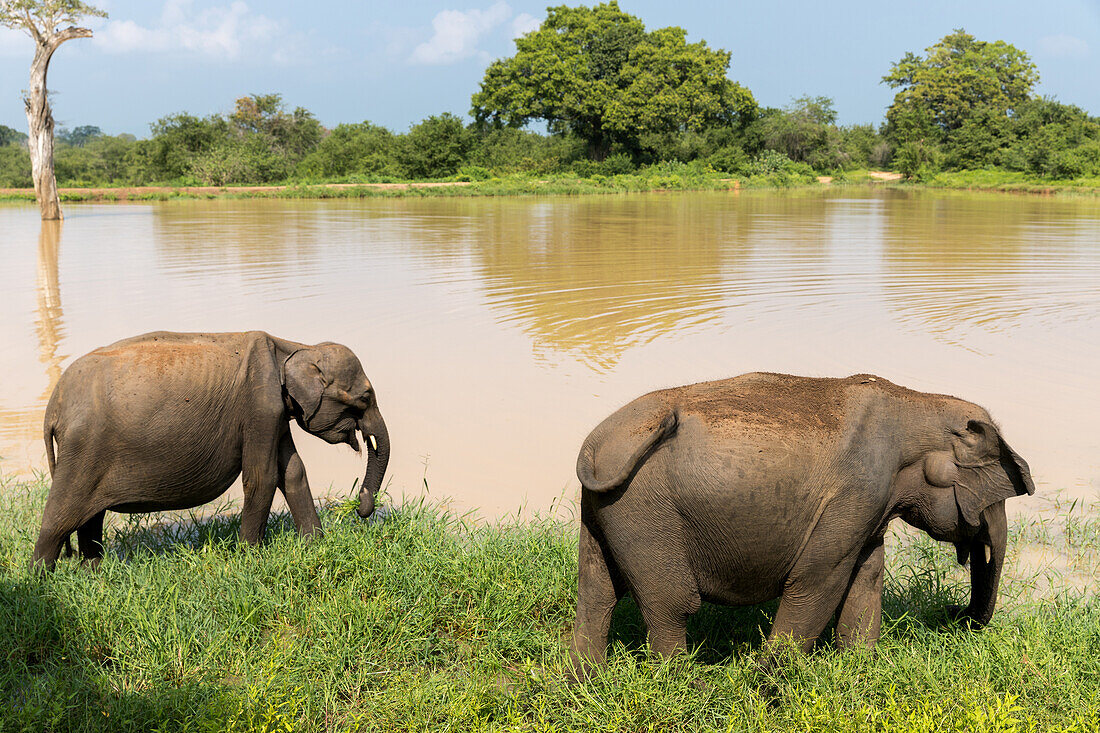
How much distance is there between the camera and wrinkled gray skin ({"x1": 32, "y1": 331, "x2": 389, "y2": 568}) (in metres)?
4.15

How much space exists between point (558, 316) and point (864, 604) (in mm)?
9052

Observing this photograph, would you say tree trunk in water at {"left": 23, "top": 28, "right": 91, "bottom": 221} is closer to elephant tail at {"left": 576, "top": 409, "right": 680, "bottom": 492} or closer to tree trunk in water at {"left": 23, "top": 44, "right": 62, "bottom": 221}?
tree trunk in water at {"left": 23, "top": 44, "right": 62, "bottom": 221}

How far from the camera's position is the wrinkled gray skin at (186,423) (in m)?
4.15

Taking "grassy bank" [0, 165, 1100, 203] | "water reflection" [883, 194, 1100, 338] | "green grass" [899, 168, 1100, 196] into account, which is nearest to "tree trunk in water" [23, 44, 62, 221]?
"grassy bank" [0, 165, 1100, 203]

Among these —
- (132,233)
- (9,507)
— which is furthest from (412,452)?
(132,233)

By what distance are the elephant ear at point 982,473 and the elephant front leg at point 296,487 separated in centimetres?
305

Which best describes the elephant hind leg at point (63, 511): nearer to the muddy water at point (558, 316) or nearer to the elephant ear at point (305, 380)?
the elephant ear at point (305, 380)

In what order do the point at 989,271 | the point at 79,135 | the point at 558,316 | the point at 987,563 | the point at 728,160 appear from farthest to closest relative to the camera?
the point at 79,135 → the point at 728,160 → the point at 989,271 → the point at 558,316 → the point at 987,563

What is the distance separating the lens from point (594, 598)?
3.42 meters

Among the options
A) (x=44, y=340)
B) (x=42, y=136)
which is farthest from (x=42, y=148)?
(x=44, y=340)

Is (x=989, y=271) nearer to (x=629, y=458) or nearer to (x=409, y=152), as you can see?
(x=629, y=458)

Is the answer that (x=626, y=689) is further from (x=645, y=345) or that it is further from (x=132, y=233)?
(x=132, y=233)

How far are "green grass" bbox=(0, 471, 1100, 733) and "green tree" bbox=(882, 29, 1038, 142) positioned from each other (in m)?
65.2

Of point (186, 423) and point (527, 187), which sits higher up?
point (527, 187)
